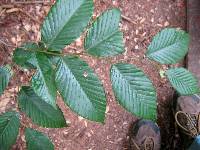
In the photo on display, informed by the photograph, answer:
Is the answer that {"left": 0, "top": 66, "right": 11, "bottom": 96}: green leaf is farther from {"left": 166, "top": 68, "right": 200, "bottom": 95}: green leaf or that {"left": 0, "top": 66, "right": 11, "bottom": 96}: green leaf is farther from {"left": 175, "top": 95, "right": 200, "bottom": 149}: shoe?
{"left": 175, "top": 95, "right": 200, "bottom": 149}: shoe

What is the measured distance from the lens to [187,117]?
7.07ft

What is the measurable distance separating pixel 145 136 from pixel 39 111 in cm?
120

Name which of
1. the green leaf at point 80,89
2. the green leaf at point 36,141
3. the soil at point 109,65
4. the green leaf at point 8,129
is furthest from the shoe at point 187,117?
the green leaf at point 80,89

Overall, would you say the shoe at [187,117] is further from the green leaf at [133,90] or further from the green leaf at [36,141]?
the green leaf at [133,90]

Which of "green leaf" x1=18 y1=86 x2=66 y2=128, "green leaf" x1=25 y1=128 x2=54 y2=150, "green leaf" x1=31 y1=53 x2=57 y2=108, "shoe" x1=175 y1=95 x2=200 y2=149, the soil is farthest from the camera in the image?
"shoe" x1=175 y1=95 x2=200 y2=149

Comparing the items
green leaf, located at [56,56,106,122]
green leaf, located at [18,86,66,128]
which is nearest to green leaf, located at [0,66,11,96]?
green leaf, located at [18,86,66,128]

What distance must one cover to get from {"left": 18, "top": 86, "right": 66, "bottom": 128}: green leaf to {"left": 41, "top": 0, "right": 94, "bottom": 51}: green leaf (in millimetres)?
256

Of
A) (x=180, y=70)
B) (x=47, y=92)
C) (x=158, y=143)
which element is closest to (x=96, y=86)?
(x=47, y=92)

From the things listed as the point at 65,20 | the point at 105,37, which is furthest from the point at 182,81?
the point at 65,20

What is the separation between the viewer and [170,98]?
2234mm

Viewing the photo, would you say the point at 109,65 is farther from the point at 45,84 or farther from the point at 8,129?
the point at 45,84

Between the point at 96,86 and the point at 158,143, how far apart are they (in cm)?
138

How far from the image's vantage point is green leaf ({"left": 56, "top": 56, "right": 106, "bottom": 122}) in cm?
88

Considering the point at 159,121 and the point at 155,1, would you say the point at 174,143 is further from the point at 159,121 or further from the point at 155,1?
the point at 155,1
